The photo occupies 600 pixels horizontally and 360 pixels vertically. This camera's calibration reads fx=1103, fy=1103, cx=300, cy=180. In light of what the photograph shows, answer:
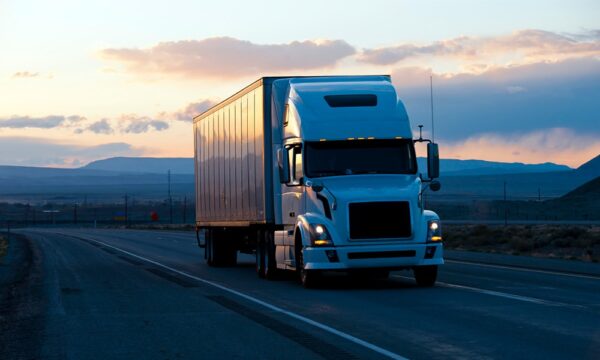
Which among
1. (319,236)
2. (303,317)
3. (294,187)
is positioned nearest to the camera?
(303,317)

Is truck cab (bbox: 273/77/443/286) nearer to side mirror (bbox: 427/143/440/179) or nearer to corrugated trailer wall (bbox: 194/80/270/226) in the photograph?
side mirror (bbox: 427/143/440/179)

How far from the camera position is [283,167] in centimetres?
2105

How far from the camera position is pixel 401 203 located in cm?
1972

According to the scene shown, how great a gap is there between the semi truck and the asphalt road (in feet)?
2.04

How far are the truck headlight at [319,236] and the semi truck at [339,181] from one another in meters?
0.02

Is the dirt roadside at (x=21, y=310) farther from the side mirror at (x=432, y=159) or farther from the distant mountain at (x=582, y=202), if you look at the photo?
the distant mountain at (x=582, y=202)

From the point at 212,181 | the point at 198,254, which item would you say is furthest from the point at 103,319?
the point at 198,254

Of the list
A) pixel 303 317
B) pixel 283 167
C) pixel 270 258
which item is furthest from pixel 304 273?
pixel 303 317

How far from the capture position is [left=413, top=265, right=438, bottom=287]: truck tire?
20.3 meters

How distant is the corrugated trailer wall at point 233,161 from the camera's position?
2358cm

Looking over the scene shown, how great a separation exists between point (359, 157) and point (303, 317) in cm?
592

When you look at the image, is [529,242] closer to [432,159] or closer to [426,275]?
[426,275]

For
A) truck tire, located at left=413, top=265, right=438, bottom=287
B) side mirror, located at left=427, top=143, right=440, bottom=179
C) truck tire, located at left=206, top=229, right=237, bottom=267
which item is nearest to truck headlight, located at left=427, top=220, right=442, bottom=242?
truck tire, located at left=413, top=265, right=438, bottom=287

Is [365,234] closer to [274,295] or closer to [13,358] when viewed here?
[274,295]
